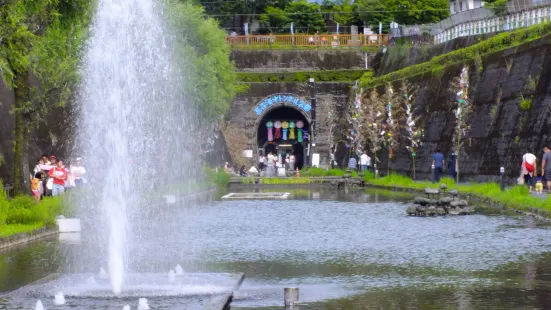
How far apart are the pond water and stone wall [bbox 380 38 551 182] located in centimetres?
928

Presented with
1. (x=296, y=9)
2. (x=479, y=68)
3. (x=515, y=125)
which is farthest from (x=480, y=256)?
(x=296, y=9)

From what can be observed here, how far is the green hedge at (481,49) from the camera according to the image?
40878mm

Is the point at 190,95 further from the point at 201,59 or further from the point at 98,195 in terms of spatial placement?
the point at 98,195

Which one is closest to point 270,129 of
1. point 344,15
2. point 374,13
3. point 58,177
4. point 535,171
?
point 374,13

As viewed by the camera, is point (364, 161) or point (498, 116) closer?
point (498, 116)

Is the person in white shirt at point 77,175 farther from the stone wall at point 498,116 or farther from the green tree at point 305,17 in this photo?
the green tree at point 305,17

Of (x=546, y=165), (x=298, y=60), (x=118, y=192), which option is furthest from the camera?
(x=298, y=60)

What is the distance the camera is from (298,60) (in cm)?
7875

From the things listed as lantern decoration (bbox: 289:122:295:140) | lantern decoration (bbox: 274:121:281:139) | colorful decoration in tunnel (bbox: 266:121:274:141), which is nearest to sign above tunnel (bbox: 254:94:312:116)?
lantern decoration (bbox: 289:122:295:140)

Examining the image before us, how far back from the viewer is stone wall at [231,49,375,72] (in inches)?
3076

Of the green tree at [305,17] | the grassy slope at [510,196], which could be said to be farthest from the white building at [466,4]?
the grassy slope at [510,196]

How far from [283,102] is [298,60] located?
527 centimetres

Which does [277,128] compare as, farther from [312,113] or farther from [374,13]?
[374,13]

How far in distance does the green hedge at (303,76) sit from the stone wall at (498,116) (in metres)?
23.2
